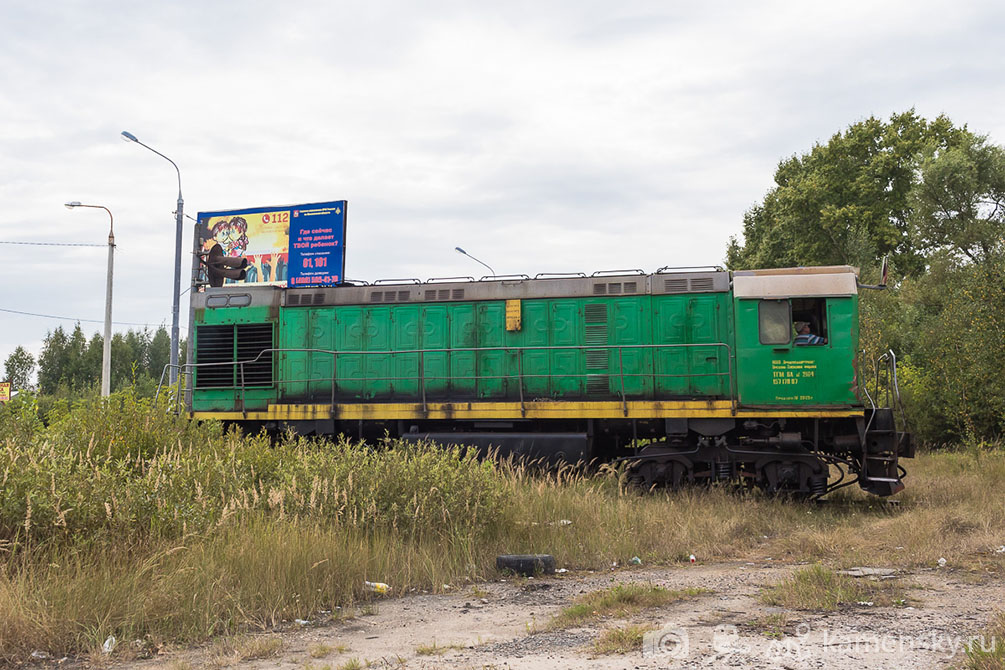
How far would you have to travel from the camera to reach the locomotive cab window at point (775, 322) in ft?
41.6

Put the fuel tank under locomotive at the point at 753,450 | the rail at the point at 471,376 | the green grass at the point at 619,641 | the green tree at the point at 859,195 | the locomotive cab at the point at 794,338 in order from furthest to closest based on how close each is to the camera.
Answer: the green tree at the point at 859,195 < the rail at the point at 471,376 < the locomotive cab at the point at 794,338 < the fuel tank under locomotive at the point at 753,450 < the green grass at the point at 619,641

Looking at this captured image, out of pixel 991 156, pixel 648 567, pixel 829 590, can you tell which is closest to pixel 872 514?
pixel 648 567

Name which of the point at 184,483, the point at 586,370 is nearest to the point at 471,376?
the point at 586,370

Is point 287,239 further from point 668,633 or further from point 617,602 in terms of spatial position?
point 668,633

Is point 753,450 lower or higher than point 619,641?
higher

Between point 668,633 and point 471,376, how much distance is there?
879cm

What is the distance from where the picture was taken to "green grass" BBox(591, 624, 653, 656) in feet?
17.7

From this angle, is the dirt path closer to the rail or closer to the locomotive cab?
the locomotive cab

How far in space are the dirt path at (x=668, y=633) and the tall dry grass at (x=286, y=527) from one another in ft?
1.96

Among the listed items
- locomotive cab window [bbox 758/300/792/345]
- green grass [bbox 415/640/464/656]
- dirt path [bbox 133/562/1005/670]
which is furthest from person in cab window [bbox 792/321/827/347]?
green grass [bbox 415/640/464/656]

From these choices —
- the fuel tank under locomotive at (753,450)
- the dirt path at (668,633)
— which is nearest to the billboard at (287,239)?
the fuel tank under locomotive at (753,450)

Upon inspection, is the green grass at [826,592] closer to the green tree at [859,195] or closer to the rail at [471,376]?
the rail at [471,376]

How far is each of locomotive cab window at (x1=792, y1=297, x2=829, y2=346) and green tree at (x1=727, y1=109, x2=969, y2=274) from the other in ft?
79.6

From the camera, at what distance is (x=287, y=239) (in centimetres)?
3161
